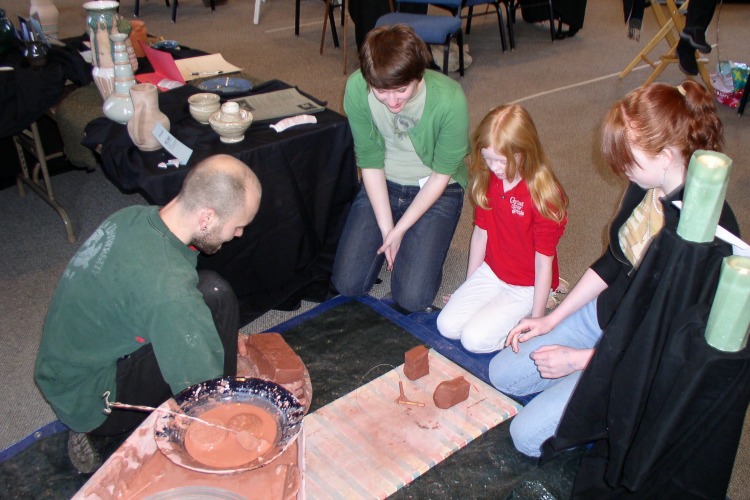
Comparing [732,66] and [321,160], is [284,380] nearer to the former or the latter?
[321,160]

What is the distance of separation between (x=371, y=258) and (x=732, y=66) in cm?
301

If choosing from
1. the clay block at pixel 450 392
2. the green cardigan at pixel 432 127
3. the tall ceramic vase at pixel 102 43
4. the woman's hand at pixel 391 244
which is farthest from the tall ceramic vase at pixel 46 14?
the clay block at pixel 450 392

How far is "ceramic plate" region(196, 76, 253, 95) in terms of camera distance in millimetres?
2469

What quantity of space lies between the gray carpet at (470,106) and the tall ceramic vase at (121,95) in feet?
2.48

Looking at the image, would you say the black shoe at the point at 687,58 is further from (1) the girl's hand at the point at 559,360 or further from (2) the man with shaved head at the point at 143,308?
(2) the man with shaved head at the point at 143,308

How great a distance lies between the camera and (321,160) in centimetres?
228

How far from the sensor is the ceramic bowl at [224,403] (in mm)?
1296

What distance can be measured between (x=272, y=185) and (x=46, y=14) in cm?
163

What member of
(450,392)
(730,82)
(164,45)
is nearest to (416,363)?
(450,392)

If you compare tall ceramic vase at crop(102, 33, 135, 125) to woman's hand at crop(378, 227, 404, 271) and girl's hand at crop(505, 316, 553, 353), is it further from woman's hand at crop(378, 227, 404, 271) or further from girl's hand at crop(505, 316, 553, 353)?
girl's hand at crop(505, 316, 553, 353)

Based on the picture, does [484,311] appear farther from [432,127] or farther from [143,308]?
[143,308]

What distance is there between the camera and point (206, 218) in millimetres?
1502

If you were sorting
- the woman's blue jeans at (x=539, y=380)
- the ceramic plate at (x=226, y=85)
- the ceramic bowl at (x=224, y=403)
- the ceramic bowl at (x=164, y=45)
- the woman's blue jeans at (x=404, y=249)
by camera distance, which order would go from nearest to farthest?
1. the ceramic bowl at (x=224, y=403)
2. the woman's blue jeans at (x=539, y=380)
3. the woman's blue jeans at (x=404, y=249)
4. the ceramic plate at (x=226, y=85)
5. the ceramic bowl at (x=164, y=45)

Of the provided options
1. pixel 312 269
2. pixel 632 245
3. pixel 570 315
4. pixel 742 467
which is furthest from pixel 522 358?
pixel 312 269
